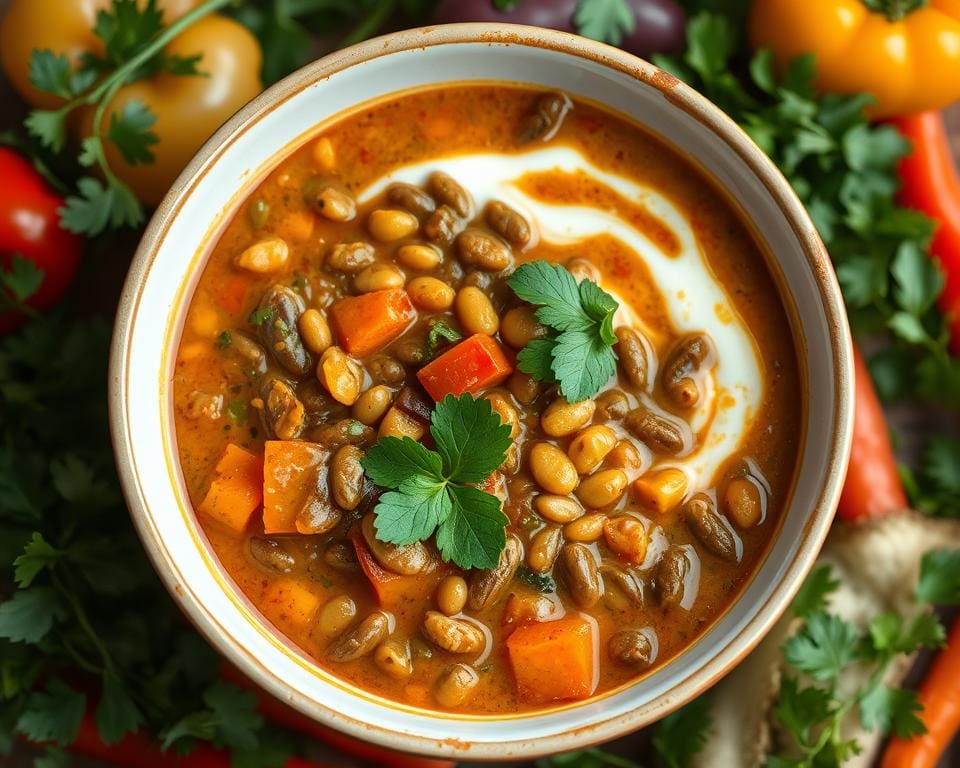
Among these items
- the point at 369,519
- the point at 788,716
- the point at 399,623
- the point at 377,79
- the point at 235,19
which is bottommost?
the point at 788,716

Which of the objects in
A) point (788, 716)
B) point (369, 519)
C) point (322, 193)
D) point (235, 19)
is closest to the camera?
A: point (369, 519)

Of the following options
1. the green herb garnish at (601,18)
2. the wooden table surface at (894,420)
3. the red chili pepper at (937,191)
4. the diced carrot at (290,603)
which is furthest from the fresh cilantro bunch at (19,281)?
the red chili pepper at (937,191)

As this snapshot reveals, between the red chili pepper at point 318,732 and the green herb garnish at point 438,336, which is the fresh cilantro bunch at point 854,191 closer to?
the green herb garnish at point 438,336

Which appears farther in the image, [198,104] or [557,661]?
[198,104]

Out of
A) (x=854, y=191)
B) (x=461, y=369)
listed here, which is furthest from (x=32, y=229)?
(x=854, y=191)

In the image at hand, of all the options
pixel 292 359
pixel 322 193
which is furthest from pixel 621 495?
pixel 322 193

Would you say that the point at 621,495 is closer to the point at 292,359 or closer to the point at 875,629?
the point at 292,359

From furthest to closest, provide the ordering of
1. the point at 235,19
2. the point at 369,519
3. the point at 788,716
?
the point at 235,19
the point at 788,716
the point at 369,519
